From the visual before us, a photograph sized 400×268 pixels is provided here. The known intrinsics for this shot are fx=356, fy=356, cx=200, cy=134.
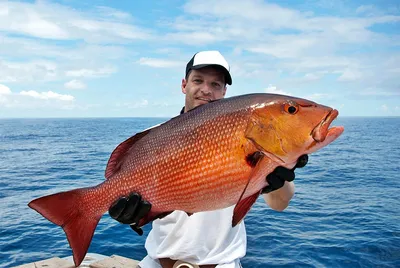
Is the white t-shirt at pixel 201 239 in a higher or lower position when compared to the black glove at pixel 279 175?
lower

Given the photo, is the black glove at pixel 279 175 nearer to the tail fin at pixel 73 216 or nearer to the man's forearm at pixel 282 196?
the man's forearm at pixel 282 196

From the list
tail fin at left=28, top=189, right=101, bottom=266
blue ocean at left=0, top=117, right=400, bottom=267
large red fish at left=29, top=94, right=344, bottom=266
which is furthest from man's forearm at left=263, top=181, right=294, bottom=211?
blue ocean at left=0, top=117, right=400, bottom=267

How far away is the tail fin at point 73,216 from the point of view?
10.2ft

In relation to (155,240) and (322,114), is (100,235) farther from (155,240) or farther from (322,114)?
(322,114)

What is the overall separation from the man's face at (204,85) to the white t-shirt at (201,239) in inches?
56.4

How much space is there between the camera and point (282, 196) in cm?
429

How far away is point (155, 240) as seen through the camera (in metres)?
4.18

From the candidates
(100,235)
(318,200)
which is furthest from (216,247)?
(318,200)

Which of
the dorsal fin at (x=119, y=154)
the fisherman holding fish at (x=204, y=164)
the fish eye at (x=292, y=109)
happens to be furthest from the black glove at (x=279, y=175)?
the dorsal fin at (x=119, y=154)

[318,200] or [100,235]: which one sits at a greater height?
[318,200]

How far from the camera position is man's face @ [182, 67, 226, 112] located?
450 centimetres

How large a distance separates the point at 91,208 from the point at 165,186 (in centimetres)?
74

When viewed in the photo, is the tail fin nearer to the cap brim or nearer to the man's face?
the man's face

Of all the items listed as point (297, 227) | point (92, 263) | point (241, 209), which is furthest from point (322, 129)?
point (297, 227)
